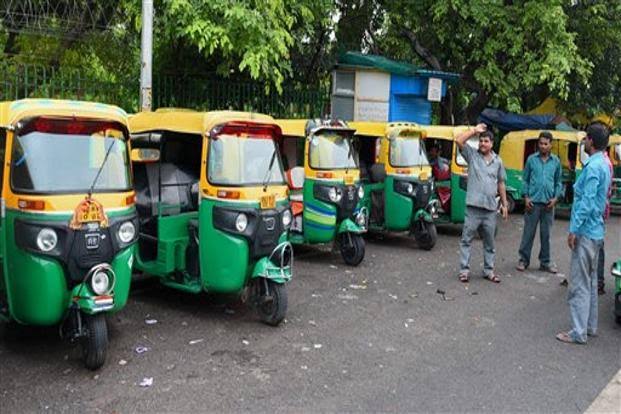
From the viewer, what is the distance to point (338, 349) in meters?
5.47

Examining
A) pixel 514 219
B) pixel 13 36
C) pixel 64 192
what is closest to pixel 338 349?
pixel 64 192

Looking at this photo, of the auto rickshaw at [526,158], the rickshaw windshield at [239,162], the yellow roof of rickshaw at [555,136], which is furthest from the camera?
the auto rickshaw at [526,158]

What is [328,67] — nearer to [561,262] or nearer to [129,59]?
[129,59]

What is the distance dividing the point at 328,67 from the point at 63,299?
34.0ft

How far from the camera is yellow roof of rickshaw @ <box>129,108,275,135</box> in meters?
5.92

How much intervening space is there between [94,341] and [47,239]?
2.76ft

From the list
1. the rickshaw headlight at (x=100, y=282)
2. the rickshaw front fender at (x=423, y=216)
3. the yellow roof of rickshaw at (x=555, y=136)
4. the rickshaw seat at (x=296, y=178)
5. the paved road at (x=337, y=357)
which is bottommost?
the paved road at (x=337, y=357)

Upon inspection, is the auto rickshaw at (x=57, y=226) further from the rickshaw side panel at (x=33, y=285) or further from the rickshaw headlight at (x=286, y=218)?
the rickshaw headlight at (x=286, y=218)

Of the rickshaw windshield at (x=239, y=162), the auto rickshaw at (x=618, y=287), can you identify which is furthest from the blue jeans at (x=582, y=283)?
the rickshaw windshield at (x=239, y=162)

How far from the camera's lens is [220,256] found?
19.2ft

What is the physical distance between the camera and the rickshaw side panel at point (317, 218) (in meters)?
8.62

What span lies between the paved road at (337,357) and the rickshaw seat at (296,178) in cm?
180

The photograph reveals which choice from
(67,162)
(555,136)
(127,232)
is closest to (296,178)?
(127,232)

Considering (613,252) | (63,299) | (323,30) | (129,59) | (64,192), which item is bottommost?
(613,252)
